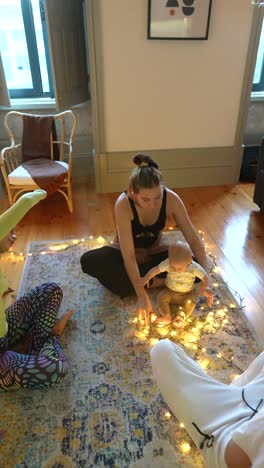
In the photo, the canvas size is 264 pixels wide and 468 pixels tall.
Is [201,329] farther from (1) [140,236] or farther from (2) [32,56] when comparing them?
(2) [32,56]

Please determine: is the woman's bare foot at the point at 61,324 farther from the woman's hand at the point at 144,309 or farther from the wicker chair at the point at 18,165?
the wicker chair at the point at 18,165

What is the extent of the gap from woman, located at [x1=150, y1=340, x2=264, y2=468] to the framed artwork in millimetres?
2479

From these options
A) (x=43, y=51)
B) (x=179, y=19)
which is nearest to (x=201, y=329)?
(x=179, y=19)

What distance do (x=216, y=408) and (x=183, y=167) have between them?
256 centimetres

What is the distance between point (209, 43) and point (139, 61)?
60cm

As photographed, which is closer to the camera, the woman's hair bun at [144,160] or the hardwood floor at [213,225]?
the woman's hair bun at [144,160]

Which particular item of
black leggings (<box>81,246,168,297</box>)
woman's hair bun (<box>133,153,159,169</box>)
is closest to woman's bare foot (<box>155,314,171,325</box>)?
black leggings (<box>81,246,168,297</box>)

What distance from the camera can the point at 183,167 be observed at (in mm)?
3244

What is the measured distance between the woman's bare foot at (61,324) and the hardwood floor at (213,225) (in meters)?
0.39

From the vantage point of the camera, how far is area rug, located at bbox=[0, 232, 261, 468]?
115 cm

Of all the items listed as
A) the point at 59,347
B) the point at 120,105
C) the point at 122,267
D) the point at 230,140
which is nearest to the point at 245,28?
the point at 230,140

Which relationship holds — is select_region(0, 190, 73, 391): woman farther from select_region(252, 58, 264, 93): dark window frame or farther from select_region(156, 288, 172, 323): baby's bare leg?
select_region(252, 58, 264, 93): dark window frame

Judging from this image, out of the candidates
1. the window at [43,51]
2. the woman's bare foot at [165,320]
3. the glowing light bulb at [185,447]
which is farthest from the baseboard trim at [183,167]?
the glowing light bulb at [185,447]

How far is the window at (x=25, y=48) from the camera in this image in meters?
3.14
